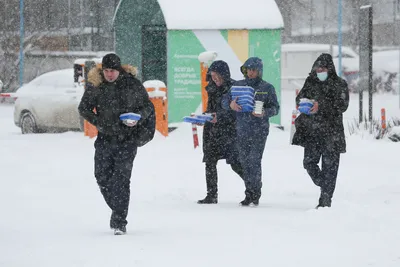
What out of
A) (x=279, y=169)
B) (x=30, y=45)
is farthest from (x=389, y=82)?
(x=279, y=169)

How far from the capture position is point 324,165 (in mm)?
10219

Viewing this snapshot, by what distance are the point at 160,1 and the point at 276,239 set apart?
12.6m

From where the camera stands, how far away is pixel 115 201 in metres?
8.72

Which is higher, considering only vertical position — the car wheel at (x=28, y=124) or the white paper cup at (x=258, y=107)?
the white paper cup at (x=258, y=107)

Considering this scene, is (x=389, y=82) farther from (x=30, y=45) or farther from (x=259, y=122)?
(x=259, y=122)

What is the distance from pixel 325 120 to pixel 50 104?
12.1 metres

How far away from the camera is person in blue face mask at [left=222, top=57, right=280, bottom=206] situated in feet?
Result: 34.7

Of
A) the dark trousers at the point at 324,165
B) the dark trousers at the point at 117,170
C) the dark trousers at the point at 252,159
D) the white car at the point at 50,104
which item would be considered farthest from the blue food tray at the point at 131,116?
the white car at the point at 50,104

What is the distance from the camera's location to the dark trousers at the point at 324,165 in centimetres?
1017

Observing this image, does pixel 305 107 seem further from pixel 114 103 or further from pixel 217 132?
pixel 114 103

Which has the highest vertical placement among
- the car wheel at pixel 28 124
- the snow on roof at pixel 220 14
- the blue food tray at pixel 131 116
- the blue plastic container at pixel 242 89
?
the snow on roof at pixel 220 14

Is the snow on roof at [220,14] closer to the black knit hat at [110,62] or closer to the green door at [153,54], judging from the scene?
the green door at [153,54]

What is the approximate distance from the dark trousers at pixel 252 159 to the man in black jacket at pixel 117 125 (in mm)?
2121

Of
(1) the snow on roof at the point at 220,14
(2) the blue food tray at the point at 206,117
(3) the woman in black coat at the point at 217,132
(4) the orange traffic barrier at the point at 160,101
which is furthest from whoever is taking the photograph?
(1) the snow on roof at the point at 220,14
